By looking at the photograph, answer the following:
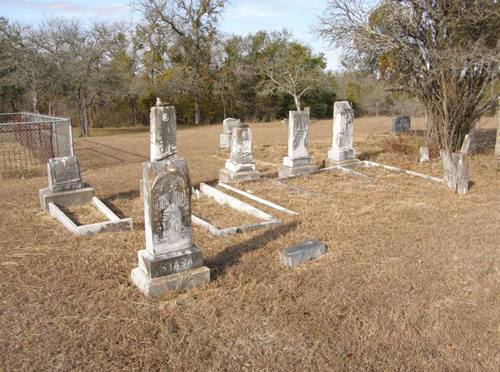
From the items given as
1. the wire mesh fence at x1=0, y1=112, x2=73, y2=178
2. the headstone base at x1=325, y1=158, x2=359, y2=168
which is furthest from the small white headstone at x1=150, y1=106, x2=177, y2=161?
the headstone base at x1=325, y1=158, x2=359, y2=168

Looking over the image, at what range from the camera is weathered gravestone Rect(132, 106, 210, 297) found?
434 cm

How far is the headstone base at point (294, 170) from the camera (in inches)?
406

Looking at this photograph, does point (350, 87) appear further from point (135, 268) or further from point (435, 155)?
point (135, 268)

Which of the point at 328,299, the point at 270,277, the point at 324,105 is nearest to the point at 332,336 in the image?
the point at 328,299

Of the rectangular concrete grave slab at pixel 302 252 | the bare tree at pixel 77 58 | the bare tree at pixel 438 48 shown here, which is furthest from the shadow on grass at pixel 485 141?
the bare tree at pixel 77 58

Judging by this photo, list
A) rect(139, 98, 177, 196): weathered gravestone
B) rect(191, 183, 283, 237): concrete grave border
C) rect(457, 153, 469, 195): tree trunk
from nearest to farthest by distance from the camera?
rect(191, 183, 283, 237): concrete grave border
rect(139, 98, 177, 196): weathered gravestone
rect(457, 153, 469, 195): tree trunk

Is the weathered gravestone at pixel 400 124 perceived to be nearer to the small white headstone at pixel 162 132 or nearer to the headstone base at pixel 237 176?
the headstone base at pixel 237 176

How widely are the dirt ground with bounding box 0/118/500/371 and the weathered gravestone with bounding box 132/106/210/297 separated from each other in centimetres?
16

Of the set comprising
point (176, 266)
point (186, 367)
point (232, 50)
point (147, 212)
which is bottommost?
point (186, 367)

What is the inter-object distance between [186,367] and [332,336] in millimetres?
1280

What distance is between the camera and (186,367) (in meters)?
3.25

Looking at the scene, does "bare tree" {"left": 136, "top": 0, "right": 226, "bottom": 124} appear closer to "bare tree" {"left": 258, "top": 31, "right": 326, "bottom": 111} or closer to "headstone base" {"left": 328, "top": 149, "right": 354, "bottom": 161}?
"bare tree" {"left": 258, "top": 31, "right": 326, "bottom": 111}

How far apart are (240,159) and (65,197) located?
398 centimetres

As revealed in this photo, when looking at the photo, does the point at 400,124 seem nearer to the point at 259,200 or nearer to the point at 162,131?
the point at 259,200
